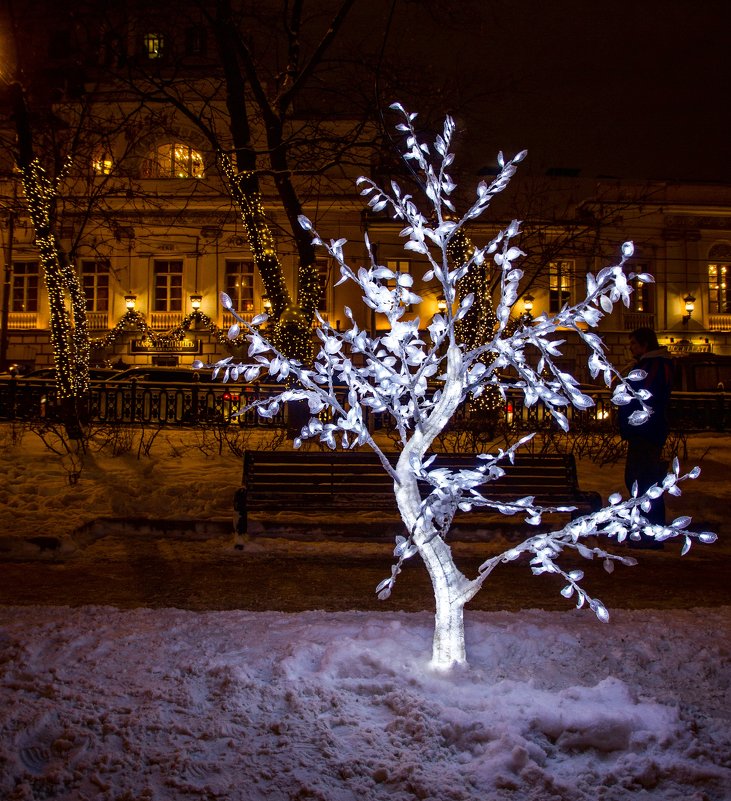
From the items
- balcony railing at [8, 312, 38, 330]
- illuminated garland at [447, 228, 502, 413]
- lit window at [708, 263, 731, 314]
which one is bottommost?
illuminated garland at [447, 228, 502, 413]

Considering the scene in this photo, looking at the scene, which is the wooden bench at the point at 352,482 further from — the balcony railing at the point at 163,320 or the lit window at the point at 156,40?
the balcony railing at the point at 163,320

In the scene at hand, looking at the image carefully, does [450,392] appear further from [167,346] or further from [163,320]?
[163,320]

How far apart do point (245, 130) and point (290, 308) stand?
3.34 metres

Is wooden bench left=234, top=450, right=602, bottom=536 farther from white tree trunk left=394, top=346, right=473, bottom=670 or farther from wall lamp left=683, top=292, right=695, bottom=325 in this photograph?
wall lamp left=683, top=292, right=695, bottom=325

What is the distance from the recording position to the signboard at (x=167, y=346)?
31219mm

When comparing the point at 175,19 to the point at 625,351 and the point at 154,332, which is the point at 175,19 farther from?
the point at 625,351

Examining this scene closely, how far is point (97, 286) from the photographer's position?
109 feet

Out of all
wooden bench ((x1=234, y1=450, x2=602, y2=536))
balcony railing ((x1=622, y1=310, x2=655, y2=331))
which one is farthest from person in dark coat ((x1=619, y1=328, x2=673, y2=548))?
balcony railing ((x1=622, y1=310, x2=655, y2=331))

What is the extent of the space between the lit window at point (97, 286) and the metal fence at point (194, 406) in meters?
18.5

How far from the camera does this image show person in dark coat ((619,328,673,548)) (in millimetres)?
7395

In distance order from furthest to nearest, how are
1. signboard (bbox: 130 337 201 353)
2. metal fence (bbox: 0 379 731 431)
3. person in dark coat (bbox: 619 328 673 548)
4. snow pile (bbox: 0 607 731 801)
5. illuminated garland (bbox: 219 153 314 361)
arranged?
signboard (bbox: 130 337 201 353)
metal fence (bbox: 0 379 731 431)
illuminated garland (bbox: 219 153 314 361)
person in dark coat (bbox: 619 328 673 548)
snow pile (bbox: 0 607 731 801)

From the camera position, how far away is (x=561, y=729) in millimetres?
3252

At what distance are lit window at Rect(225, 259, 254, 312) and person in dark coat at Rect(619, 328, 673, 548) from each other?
26.5 metres

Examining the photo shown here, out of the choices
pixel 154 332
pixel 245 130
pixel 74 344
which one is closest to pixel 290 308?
pixel 245 130
